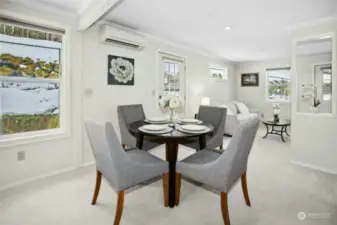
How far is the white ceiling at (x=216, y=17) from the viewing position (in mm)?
2490

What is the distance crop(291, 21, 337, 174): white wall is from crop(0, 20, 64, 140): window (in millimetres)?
3515

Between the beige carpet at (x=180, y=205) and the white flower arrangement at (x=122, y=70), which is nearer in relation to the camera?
the beige carpet at (x=180, y=205)

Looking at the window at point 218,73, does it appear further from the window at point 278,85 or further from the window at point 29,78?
the window at point 29,78

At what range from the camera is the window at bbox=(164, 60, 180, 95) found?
4.32 metres

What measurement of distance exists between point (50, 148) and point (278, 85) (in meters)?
6.61

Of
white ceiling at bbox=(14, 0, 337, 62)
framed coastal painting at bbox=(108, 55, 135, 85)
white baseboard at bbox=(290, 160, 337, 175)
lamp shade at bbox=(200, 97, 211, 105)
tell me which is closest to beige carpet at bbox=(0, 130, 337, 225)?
white baseboard at bbox=(290, 160, 337, 175)

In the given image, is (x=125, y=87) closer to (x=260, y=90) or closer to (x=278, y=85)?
(x=260, y=90)

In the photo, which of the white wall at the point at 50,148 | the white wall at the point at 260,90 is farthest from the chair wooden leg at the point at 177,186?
the white wall at the point at 260,90

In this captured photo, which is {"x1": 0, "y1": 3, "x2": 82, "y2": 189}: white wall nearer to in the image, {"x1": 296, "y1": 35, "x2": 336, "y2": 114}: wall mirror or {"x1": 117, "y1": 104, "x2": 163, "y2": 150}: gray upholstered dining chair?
{"x1": 117, "y1": 104, "x2": 163, "y2": 150}: gray upholstered dining chair

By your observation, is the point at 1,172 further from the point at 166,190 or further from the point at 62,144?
the point at 166,190

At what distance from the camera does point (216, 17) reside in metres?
2.93

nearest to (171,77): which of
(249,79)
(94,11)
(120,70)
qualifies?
(120,70)

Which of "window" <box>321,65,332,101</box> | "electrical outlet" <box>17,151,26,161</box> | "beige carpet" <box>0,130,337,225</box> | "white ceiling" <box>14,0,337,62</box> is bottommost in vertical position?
"beige carpet" <box>0,130,337,225</box>

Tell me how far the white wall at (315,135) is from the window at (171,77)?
2.29m
